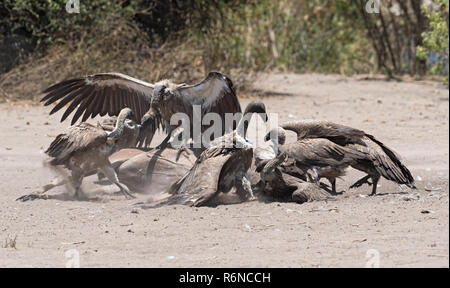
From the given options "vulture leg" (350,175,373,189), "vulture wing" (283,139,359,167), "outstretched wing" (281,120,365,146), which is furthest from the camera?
"vulture leg" (350,175,373,189)

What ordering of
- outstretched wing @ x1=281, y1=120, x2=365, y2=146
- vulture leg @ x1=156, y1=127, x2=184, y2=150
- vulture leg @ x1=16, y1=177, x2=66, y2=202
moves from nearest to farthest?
outstretched wing @ x1=281, y1=120, x2=365, y2=146 < vulture leg @ x1=16, y1=177, x2=66, y2=202 < vulture leg @ x1=156, y1=127, x2=184, y2=150

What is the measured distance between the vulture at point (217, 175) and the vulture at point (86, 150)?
2.53ft

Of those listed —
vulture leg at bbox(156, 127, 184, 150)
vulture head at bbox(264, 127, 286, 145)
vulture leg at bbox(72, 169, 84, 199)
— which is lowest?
vulture leg at bbox(72, 169, 84, 199)

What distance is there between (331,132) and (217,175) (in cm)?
128

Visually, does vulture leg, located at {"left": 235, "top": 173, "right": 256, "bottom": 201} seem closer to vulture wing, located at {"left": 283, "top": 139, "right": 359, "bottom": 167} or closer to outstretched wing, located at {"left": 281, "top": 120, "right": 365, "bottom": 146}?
vulture wing, located at {"left": 283, "top": 139, "right": 359, "bottom": 167}

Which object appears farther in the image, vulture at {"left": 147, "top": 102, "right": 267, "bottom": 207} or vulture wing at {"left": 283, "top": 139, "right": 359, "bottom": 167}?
vulture wing at {"left": 283, "top": 139, "right": 359, "bottom": 167}

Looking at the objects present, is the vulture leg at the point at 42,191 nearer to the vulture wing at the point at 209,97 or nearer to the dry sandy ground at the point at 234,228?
the dry sandy ground at the point at 234,228

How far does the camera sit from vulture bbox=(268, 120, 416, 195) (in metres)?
7.82

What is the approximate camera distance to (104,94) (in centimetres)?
943

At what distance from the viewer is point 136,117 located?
947 centimetres

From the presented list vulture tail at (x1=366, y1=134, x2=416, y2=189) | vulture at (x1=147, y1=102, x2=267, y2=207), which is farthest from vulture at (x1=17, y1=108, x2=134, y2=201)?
vulture tail at (x1=366, y1=134, x2=416, y2=189)

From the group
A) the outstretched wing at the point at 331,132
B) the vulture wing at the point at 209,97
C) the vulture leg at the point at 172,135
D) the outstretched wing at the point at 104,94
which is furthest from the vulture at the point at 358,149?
the outstretched wing at the point at 104,94

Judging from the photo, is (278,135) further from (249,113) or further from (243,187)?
(243,187)

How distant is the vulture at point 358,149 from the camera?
25.6 feet
